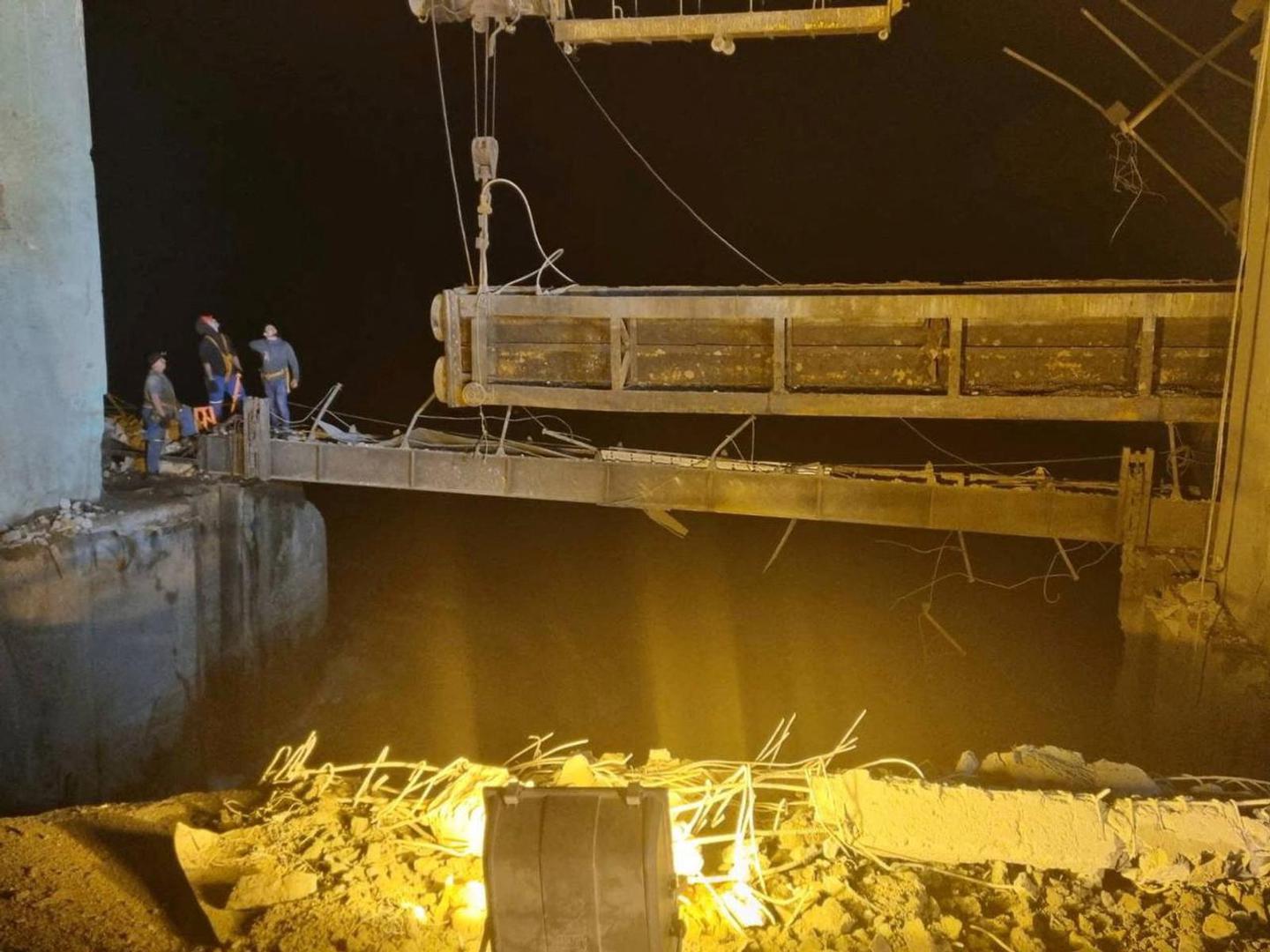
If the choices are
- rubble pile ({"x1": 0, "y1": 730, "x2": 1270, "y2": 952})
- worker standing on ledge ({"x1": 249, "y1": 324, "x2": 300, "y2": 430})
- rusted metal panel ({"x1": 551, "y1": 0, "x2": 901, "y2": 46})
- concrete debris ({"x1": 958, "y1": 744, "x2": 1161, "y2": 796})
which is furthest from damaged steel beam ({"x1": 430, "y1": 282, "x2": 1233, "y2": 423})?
worker standing on ledge ({"x1": 249, "y1": 324, "x2": 300, "y2": 430})

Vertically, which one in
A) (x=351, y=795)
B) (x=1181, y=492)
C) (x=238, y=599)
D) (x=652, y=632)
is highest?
(x=1181, y=492)

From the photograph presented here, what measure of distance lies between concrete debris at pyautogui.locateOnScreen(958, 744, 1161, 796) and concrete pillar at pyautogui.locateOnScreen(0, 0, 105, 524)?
342 inches

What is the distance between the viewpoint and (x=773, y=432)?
95.5ft

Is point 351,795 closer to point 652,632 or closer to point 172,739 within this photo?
point 172,739

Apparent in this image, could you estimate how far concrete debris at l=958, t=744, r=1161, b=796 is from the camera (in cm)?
543

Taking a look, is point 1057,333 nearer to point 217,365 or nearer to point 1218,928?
point 1218,928

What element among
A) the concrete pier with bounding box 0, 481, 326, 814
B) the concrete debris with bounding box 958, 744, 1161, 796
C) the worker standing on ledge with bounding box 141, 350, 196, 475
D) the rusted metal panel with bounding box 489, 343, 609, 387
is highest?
the rusted metal panel with bounding box 489, 343, 609, 387

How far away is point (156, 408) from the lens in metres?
11.6

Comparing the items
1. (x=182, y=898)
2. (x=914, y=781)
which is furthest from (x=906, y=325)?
(x=182, y=898)

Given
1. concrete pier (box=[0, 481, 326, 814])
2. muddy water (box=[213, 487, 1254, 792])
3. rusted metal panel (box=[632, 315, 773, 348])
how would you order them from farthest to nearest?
muddy water (box=[213, 487, 1254, 792])
concrete pier (box=[0, 481, 326, 814])
rusted metal panel (box=[632, 315, 773, 348])

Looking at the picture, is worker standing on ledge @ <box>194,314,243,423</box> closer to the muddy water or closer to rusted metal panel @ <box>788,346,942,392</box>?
the muddy water

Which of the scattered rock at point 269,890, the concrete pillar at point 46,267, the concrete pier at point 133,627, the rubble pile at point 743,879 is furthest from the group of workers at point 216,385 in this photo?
the scattered rock at point 269,890

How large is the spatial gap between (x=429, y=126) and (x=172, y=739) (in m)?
30.2

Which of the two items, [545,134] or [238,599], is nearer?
[238,599]
